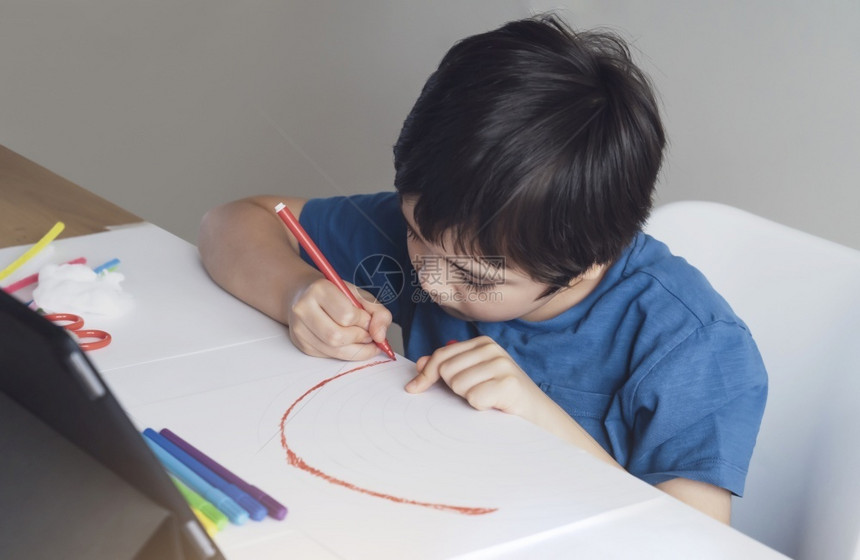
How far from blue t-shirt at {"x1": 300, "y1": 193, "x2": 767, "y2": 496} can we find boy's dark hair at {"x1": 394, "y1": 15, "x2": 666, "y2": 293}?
91 millimetres

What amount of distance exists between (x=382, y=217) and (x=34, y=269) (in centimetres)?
39

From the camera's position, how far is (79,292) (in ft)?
2.66

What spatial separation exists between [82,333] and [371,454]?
0.99 ft

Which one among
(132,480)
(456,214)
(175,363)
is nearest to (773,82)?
(456,214)

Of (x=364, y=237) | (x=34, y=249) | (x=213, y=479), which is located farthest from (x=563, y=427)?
(x=34, y=249)

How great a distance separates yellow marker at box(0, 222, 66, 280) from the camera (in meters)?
0.88

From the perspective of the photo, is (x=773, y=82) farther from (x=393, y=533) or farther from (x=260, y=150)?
(x=260, y=150)

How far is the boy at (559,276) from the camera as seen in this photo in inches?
28.7

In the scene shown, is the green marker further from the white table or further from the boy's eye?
the boy's eye

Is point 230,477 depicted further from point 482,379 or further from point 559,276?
point 559,276

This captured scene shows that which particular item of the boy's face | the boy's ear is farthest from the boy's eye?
the boy's ear

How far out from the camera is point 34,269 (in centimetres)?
89

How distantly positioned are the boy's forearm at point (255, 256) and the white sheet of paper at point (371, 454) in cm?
10

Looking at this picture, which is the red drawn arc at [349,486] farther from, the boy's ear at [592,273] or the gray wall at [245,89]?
the gray wall at [245,89]
